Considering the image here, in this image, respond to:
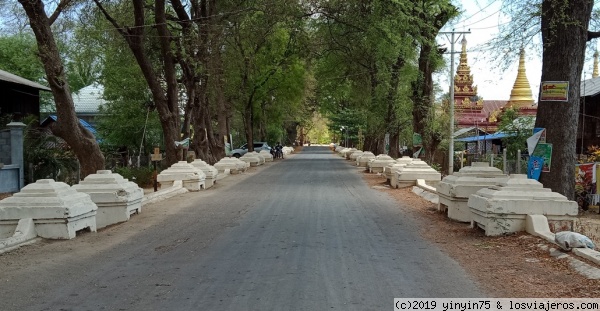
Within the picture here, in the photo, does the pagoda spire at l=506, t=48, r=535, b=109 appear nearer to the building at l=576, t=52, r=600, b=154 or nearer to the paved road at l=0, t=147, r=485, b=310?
the building at l=576, t=52, r=600, b=154

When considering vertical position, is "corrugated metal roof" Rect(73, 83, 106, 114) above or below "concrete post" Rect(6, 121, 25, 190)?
above

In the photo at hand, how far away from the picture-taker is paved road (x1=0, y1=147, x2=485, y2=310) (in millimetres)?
5516

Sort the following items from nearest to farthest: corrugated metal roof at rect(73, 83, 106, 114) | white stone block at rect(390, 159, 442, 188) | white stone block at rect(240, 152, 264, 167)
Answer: white stone block at rect(390, 159, 442, 188), white stone block at rect(240, 152, 264, 167), corrugated metal roof at rect(73, 83, 106, 114)

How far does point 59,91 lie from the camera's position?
545 inches

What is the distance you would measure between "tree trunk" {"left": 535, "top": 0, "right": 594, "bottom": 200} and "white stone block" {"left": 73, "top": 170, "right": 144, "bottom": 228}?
851 cm

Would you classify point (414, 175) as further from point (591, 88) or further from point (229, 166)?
point (591, 88)

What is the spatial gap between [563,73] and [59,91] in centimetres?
1182

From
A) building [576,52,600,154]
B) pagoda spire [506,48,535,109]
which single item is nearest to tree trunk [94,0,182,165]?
building [576,52,600,154]

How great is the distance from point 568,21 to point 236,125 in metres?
57.6

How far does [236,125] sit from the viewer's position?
66.2 m

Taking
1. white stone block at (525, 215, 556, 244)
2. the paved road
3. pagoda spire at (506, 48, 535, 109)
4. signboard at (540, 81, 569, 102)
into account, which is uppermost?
pagoda spire at (506, 48, 535, 109)

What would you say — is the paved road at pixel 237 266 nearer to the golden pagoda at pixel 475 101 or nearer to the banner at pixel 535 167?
the banner at pixel 535 167

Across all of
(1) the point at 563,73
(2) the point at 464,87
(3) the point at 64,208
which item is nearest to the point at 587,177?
(1) the point at 563,73

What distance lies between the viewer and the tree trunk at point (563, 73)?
10250 millimetres
